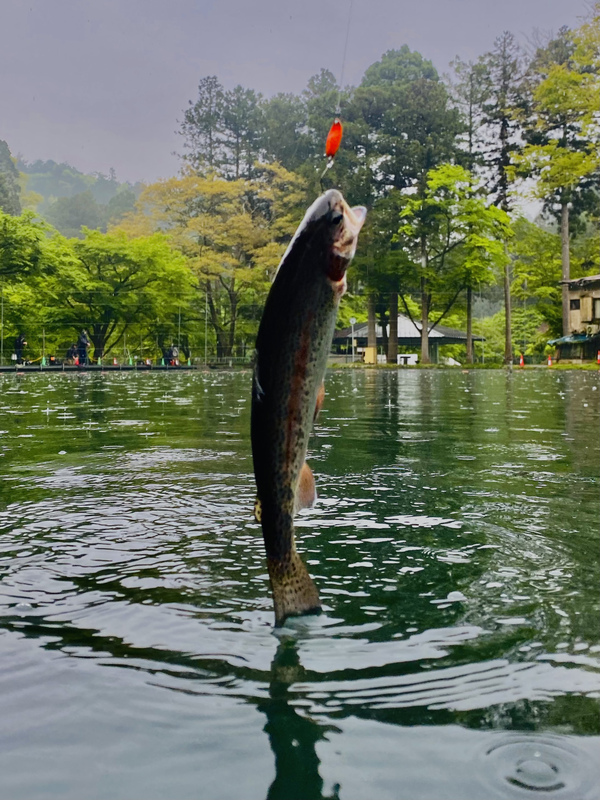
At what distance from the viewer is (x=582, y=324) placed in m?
51.4

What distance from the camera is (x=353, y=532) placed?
15.4 ft

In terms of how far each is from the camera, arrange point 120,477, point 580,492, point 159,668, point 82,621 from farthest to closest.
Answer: point 120,477 < point 580,492 < point 82,621 < point 159,668

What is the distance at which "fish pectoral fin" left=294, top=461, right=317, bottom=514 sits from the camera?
253cm

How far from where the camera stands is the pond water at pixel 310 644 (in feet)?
6.79

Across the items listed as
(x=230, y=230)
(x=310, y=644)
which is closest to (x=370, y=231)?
(x=230, y=230)

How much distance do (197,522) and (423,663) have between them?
2.49 metres

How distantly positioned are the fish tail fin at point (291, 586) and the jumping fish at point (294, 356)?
0.02 m

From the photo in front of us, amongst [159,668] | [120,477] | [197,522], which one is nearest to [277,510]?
[159,668]

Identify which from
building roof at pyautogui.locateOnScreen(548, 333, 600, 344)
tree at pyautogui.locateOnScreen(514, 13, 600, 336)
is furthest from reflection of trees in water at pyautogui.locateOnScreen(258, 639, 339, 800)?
building roof at pyautogui.locateOnScreen(548, 333, 600, 344)

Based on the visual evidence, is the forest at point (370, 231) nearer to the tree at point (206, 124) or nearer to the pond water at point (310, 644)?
the tree at point (206, 124)

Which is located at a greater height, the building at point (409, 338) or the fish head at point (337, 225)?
the building at point (409, 338)

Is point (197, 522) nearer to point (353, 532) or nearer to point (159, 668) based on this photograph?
point (353, 532)

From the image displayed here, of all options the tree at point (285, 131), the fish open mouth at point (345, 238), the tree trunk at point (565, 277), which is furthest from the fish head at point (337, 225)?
the tree at point (285, 131)

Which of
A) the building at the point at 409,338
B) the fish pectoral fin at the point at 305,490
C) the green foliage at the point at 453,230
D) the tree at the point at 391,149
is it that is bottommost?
the fish pectoral fin at the point at 305,490
